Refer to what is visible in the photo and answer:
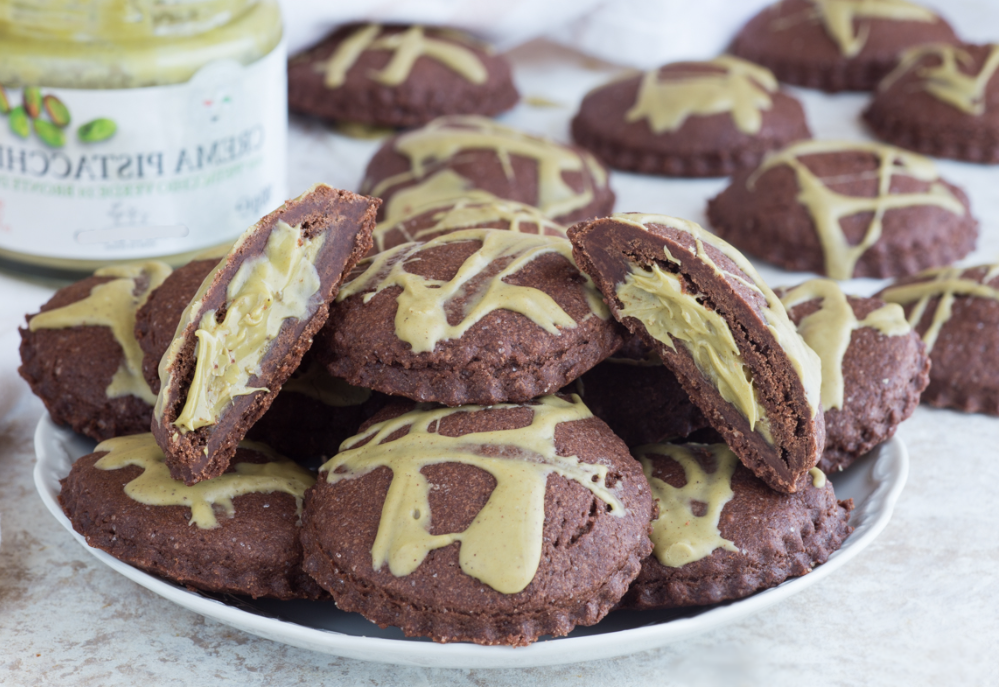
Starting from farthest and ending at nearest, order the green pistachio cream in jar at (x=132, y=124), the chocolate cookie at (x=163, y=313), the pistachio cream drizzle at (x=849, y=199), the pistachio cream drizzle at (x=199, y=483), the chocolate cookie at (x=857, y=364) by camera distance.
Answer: the pistachio cream drizzle at (x=849, y=199)
the green pistachio cream in jar at (x=132, y=124)
the chocolate cookie at (x=857, y=364)
the chocolate cookie at (x=163, y=313)
the pistachio cream drizzle at (x=199, y=483)

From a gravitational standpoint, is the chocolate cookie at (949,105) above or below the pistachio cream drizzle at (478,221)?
below

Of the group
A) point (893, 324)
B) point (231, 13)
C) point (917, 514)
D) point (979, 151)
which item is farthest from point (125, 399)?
point (979, 151)

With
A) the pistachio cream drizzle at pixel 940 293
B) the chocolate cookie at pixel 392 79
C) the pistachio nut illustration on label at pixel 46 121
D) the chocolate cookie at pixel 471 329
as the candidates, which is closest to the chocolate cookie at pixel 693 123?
the chocolate cookie at pixel 392 79

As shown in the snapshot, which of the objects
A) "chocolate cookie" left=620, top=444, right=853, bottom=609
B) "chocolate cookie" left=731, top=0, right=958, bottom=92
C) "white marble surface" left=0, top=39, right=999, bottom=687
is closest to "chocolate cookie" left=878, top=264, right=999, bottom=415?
"white marble surface" left=0, top=39, right=999, bottom=687

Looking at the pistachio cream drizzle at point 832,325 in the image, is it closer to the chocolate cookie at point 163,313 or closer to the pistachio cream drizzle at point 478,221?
the pistachio cream drizzle at point 478,221

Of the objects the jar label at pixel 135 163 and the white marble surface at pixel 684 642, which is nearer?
the white marble surface at pixel 684 642

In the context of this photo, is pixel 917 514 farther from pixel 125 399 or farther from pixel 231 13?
pixel 231 13
